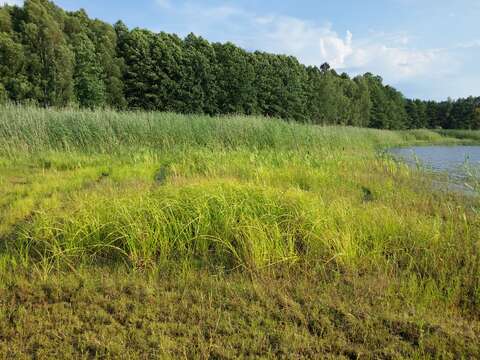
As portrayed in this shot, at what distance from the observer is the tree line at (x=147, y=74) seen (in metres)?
21.5

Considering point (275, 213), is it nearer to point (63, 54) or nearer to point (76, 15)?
point (63, 54)

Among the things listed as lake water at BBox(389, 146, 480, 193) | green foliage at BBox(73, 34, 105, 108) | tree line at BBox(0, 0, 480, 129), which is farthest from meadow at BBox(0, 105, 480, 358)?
green foliage at BBox(73, 34, 105, 108)

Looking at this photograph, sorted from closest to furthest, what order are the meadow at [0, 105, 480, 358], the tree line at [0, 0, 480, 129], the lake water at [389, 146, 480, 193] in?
the meadow at [0, 105, 480, 358] < the lake water at [389, 146, 480, 193] < the tree line at [0, 0, 480, 129]

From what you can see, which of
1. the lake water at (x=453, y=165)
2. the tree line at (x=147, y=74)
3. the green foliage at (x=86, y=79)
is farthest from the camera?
the green foliage at (x=86, y=79)

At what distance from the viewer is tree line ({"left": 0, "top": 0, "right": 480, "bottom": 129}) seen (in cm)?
2147

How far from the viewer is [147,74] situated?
28.6 m

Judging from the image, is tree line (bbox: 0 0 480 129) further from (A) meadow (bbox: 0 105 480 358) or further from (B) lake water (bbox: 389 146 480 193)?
(A) meadow (bbox: 0 105 480 358)

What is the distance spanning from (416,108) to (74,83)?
56825mm

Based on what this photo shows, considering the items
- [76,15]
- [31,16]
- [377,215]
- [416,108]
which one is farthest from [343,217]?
[416,108]

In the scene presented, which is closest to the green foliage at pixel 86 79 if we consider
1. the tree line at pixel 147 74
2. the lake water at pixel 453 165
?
the tree line at pixel 147 74

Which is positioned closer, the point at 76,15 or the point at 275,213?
the point at 275,213

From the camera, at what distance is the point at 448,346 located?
183cm

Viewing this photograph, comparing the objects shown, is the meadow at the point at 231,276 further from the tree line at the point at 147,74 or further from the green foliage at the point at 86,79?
the green foliage at the point at 86,79

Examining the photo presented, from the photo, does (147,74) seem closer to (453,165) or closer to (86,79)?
(86,79)
